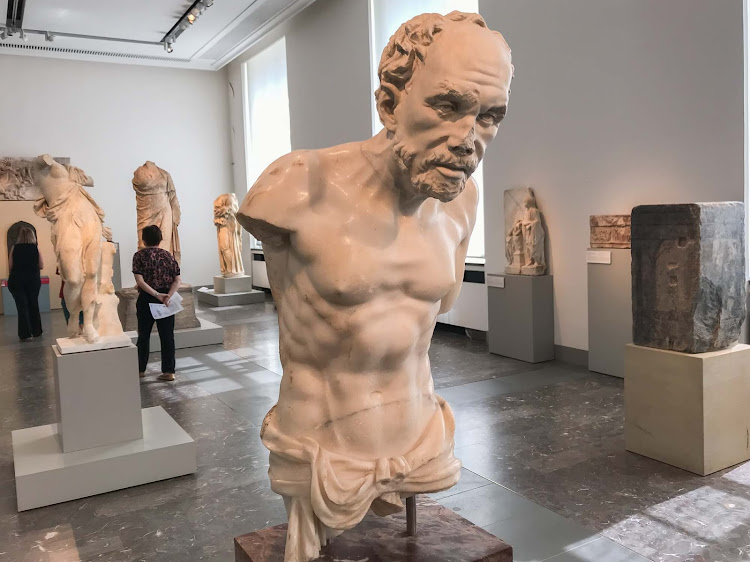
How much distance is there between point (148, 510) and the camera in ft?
13.0

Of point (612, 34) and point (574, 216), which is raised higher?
point (612, 34)

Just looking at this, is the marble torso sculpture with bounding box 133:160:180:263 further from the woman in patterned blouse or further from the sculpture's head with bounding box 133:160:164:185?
the woman in patterned blouse

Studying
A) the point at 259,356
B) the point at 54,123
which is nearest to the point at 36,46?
the point at 54,123

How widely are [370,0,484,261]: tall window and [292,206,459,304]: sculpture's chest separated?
268 inches

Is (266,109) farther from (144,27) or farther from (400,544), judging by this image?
(400,544)

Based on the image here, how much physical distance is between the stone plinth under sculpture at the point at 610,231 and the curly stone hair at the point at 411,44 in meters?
5.28

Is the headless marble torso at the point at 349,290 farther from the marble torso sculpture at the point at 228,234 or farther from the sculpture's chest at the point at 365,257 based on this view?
the marble torso sculpture at the point at 228,234

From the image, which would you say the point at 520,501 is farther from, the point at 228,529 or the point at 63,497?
the point at 63,497

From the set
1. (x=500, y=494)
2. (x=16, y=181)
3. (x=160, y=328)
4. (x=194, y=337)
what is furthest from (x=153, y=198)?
(x=500, y=494)

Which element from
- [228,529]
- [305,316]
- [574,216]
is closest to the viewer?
[305,316]

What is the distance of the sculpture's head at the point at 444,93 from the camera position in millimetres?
1564

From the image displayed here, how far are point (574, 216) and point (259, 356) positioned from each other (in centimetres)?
403

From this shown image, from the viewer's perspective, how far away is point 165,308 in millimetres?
6883

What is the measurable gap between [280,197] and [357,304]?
1.14 ft
